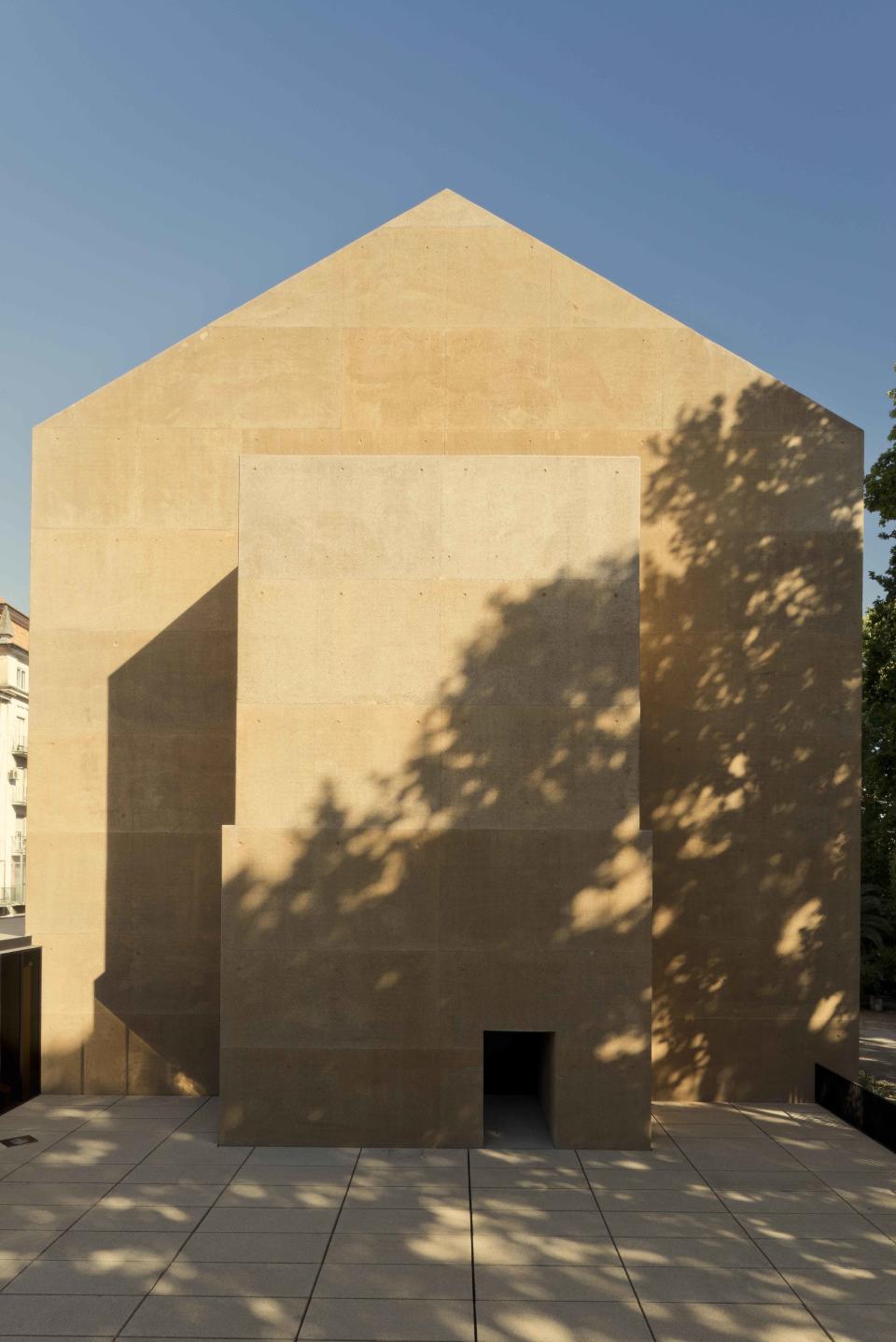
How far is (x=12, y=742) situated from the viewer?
62844 mm

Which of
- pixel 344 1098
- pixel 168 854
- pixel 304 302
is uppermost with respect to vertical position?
pixel 304 302

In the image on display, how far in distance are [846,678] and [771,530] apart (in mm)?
2623

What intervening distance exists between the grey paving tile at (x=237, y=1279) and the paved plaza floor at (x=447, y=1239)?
0.07 feet

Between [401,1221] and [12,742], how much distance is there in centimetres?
5906

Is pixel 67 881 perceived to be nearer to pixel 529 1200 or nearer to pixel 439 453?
pixel 529 1200

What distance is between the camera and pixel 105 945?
15406mm

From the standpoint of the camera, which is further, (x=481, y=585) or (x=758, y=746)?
(x=758, y=746)

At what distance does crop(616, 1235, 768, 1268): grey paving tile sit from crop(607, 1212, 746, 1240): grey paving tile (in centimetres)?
11

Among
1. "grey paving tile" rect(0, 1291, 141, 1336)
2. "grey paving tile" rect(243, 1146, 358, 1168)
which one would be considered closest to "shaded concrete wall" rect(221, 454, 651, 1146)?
"grey paving tile" rect(243, 1146, 358, 1168)

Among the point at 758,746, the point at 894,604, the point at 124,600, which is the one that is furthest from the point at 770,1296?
the point at 894,604

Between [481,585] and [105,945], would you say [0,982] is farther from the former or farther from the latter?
[481,585]

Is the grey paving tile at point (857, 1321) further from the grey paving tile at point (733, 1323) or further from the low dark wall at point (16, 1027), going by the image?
the low dark wall at point (16, 1027)

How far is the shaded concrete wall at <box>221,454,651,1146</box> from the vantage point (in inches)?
505

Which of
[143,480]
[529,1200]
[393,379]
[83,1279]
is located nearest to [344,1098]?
[529,1200]
